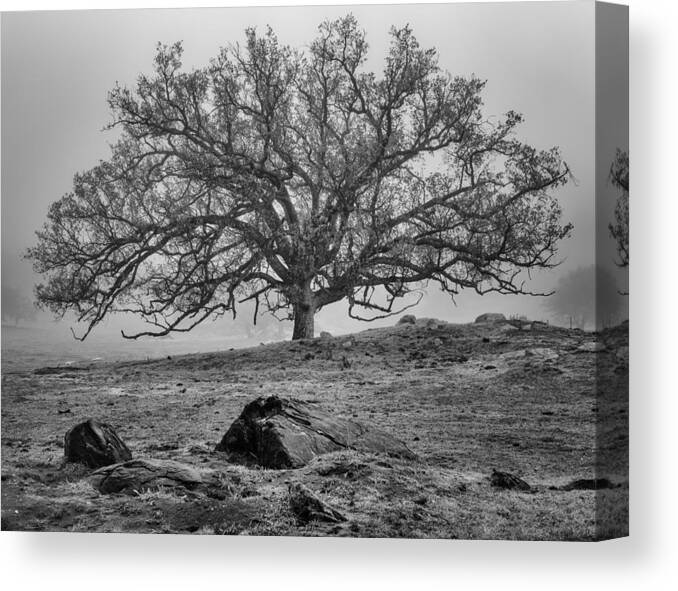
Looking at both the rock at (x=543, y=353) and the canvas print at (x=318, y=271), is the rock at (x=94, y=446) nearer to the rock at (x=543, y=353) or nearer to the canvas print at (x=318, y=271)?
the canvas print at (x=318, y=271)

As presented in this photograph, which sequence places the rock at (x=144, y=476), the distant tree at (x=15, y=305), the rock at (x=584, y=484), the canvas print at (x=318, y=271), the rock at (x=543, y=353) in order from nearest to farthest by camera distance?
1. the rock at (x=584, y=484)
2. the canvas print at (x=318, y=271)
3. the rock at (x=144, y=476)
4. the rock at (x=543, y=353)
5. the distant tree at (x=15, y=305)

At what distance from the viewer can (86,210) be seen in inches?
358

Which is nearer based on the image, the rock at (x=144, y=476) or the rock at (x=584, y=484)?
the rock at (x=584, y=484)

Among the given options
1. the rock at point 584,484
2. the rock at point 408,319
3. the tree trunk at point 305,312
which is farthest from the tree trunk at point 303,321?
the rock at point 584,484

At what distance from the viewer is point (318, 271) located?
29.5 feet

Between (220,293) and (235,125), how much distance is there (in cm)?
152

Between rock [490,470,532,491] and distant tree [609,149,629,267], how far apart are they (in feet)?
6.36

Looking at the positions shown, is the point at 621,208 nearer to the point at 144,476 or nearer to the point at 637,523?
the point at 637,523

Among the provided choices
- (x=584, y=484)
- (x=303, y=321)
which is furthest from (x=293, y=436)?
(x=584, y=484)

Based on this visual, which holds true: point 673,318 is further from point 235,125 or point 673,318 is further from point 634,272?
point 235,125

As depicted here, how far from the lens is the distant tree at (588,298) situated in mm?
8094

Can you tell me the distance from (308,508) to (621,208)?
3.54 metres

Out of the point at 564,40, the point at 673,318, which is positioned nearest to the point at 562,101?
the point at 564,40

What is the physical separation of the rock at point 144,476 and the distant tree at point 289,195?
1317mm
